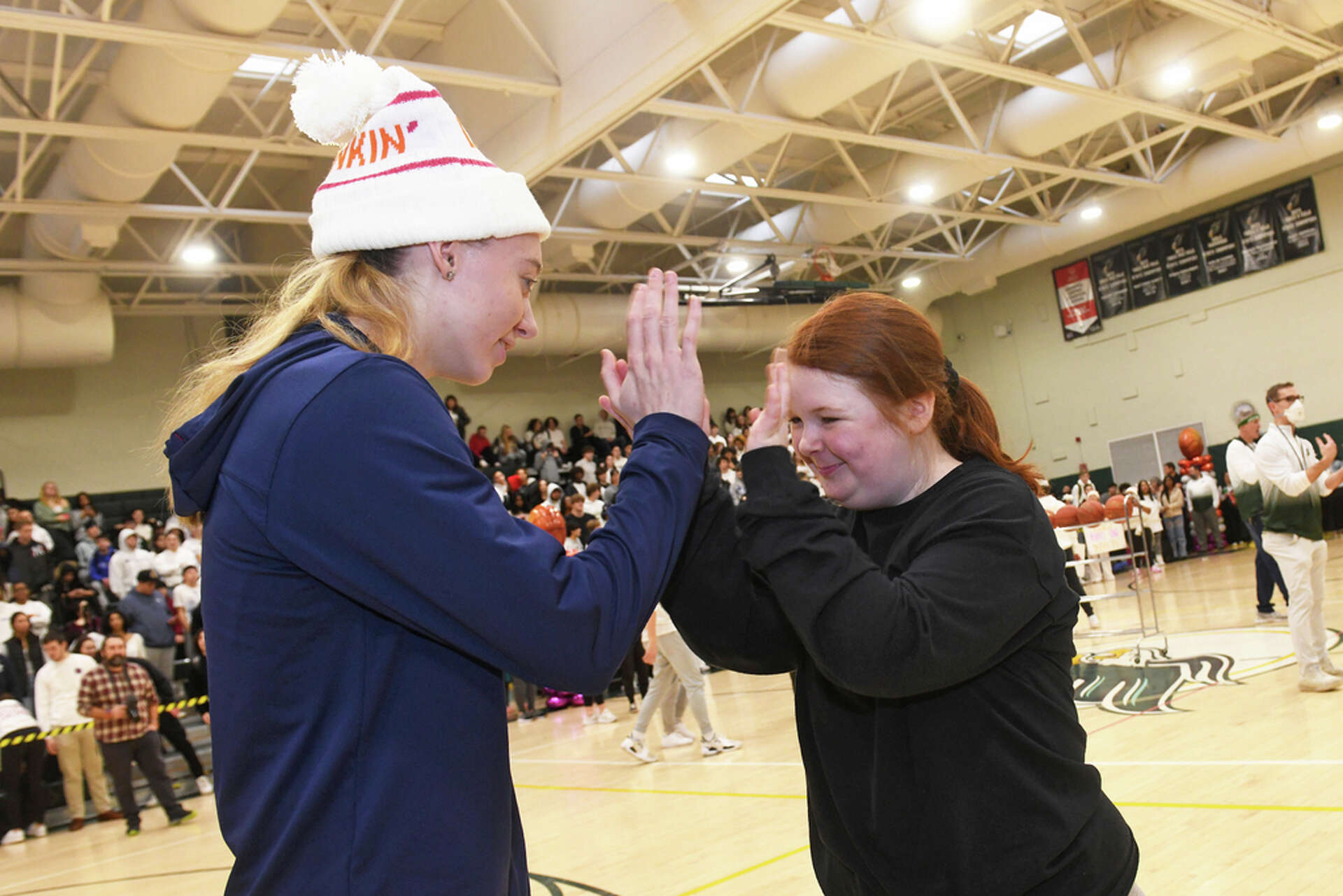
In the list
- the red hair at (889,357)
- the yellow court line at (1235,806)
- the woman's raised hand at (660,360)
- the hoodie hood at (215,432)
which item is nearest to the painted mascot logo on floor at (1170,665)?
the yellow court line at (1235,806)

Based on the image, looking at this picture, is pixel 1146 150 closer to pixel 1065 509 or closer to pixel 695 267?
pixel 695 267

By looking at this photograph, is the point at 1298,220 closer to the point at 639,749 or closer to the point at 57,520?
the point at 639,749

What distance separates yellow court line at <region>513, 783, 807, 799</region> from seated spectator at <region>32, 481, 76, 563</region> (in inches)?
328

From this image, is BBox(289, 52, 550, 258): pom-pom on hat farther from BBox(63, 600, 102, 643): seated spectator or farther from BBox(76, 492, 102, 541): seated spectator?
BBox(76, 492, 102, 541): seated spectator

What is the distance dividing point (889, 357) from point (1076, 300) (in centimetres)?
2257

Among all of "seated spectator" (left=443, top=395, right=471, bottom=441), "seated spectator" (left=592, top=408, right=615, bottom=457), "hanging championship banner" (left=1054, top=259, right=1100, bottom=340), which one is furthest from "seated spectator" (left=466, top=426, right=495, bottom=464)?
"hanging championship banner" (left=1054, top=259, right=1100, bottom=340)

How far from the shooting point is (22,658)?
1012cm

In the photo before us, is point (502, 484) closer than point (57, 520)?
No

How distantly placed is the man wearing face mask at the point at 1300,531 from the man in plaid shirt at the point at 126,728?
8.24 m

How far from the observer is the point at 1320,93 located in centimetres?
1742

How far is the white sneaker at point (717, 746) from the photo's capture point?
7.84 m

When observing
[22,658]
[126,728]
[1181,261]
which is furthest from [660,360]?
[1181,261]

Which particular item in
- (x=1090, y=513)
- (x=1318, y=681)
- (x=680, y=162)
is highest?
(x=680, y=162)

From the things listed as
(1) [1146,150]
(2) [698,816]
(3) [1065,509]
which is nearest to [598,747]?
(2) [698,816]
